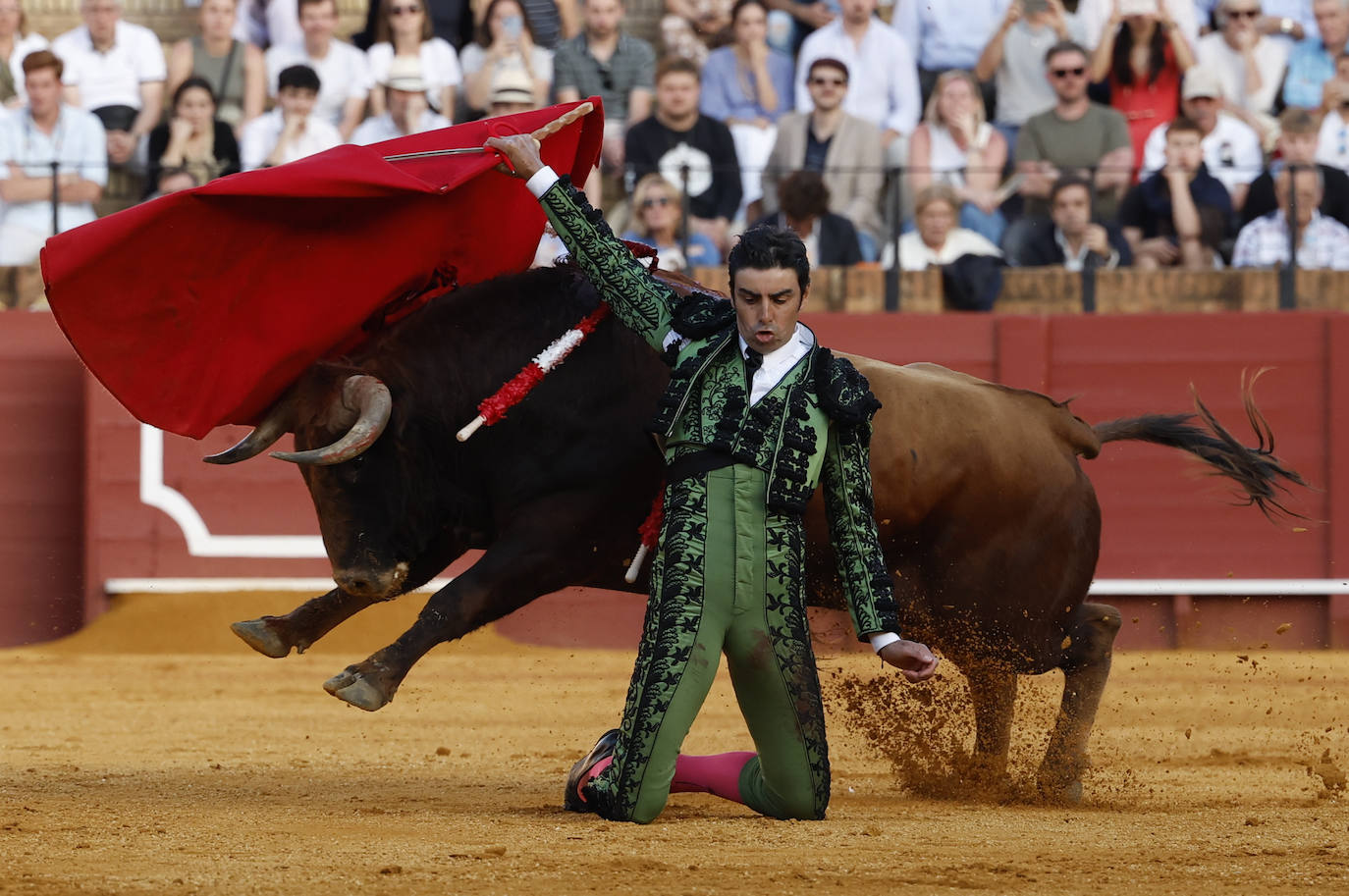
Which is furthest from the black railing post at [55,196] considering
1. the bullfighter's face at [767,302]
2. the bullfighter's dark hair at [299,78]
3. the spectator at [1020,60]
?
the bullfighter's face at [767,302]

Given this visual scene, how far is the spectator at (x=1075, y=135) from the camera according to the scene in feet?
26.7

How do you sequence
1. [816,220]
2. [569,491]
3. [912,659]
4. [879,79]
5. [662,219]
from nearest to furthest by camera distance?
[912,659] → [569,491] → [662,219] → [816,220] → [879,79]

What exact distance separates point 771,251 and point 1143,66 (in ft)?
18.5

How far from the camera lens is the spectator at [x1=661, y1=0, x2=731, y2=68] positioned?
885cm

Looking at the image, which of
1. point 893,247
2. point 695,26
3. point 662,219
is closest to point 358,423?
point 662,219

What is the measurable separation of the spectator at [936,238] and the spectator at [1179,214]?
0.65m

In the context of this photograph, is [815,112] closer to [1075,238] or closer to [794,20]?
[794,20]

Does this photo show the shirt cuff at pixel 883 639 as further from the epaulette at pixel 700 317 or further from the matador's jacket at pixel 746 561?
the epaulette at pixel 700 317

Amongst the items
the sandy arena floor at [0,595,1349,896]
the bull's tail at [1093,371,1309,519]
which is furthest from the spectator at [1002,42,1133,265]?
the bull's tail at [1093,371,1309,519]

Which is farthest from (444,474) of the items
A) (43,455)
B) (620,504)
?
(43,455)

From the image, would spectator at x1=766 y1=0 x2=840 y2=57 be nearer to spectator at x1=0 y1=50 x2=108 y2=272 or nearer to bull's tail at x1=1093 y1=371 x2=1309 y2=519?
spectator at x1=0 y1=50 x2=108 y2=272

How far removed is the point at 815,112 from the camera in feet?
26.8

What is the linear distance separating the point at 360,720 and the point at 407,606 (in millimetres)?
1848

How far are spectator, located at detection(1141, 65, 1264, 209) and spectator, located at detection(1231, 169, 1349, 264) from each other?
363mm
